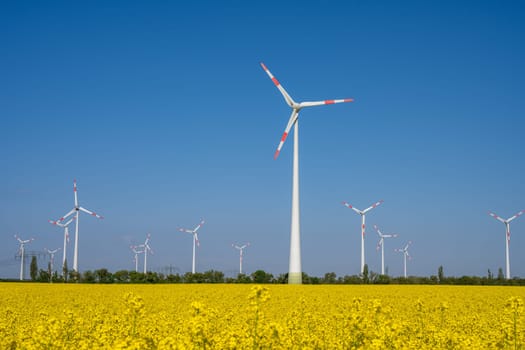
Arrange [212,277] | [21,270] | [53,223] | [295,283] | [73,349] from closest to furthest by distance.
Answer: [73,349] → [295,283] → [212,277] → [53,223] → [21,270]

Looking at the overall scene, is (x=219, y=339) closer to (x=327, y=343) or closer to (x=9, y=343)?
(x=327, y=343)

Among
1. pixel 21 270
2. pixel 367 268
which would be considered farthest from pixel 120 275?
pixel 21 270

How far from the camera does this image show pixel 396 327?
30.7ft

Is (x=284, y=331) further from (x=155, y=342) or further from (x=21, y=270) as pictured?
(x=21, y=270)

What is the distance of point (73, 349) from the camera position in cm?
974

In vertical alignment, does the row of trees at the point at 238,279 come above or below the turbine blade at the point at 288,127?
below

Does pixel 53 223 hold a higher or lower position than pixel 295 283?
higher

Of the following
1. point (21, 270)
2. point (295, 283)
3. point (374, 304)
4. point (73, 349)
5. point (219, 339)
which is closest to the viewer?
point (219, 339)

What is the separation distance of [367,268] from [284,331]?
229 feet

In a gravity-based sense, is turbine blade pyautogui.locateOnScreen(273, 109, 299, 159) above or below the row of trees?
above

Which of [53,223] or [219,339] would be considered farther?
[53,223]

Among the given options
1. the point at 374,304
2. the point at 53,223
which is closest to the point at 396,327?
the point at 374,304

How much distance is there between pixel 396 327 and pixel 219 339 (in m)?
2.85

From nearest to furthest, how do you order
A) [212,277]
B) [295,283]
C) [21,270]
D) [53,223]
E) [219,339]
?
[219,339]
[295,283]
[212,277]
[53,223]
[21,270]
